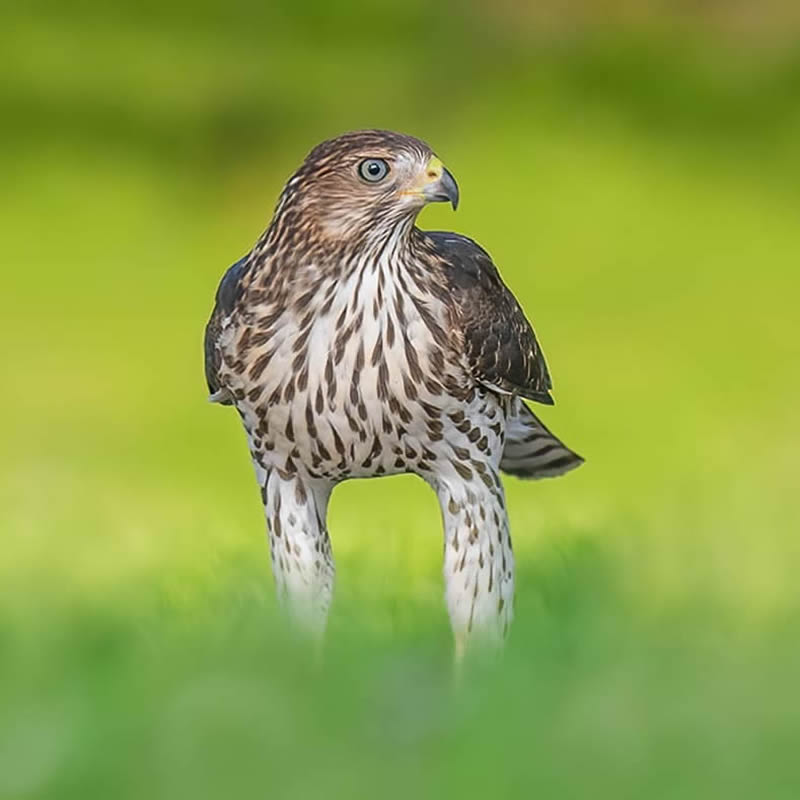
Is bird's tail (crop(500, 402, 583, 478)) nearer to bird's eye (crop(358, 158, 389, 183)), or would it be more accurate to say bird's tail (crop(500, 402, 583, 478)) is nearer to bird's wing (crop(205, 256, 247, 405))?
bird's wing (crop(205, 256, 247, 405))

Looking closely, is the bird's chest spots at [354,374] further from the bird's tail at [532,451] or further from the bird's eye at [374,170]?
the bird's tail at [532,451]

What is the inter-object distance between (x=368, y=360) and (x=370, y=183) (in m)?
0.37

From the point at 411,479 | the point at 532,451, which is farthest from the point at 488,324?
the point at 411,479

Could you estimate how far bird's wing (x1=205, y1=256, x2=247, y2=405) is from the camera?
471 cm

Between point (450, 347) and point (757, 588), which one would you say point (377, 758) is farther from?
point (450, 347)

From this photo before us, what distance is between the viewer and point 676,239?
44.7ft

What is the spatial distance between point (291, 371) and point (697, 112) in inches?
437

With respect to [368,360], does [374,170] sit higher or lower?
higher

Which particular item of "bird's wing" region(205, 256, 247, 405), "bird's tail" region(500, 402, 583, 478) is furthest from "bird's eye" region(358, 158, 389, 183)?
"bird's tail" region(500, 402, 583, 478)

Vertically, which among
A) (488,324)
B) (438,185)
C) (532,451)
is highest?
(438,185)

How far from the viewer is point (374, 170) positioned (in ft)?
14.7

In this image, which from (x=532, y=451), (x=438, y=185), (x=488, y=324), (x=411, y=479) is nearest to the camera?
(x=438, y=185)

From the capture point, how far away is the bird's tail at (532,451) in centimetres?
526

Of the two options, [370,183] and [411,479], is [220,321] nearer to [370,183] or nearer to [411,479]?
[370,183]
